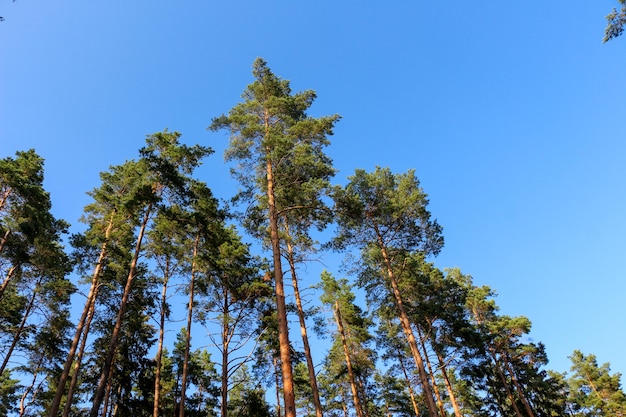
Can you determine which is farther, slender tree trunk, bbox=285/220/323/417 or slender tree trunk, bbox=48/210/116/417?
slender tree trunk, bbox=285/220/323/417

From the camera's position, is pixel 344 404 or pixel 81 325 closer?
pixel 81 325

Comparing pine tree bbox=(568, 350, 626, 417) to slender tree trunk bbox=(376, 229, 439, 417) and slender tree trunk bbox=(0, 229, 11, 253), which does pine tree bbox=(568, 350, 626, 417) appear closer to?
slender tree trunk bbox=(376, 229, 439, 417)

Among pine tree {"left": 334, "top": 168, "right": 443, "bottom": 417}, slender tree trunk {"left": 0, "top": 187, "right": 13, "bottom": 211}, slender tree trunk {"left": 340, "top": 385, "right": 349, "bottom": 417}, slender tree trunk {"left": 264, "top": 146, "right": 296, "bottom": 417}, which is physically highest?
slender tree trunk {"left": 0, "top": 187, "right": 13, "bottom": 211}

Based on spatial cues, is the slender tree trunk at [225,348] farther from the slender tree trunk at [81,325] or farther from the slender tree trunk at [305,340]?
the slender tree trunk at [81,325]

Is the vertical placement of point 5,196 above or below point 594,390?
above

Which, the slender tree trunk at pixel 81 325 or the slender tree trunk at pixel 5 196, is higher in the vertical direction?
the slender tree trunk at pixel 5 196

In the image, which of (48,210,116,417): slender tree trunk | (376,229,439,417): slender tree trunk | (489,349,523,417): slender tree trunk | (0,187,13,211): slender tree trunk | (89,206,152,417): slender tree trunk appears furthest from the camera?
(489,349,523,417): slender tree trunk

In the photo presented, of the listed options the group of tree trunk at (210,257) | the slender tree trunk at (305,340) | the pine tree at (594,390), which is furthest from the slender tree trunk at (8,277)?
the pine tree at (594,390)

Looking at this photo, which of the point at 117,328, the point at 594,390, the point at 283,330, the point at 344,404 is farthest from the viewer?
the point at 594,390

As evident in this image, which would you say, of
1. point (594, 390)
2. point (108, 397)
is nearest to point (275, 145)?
point (108, 397)

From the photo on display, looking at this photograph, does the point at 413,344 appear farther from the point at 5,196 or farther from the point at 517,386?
the point at 5,196

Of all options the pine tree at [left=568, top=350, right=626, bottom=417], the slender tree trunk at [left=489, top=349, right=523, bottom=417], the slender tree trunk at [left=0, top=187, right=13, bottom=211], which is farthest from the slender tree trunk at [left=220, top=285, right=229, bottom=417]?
the pine tree at [left=568, top=350, right=626, bottom=417]

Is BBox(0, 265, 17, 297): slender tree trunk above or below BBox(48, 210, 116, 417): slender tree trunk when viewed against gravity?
above

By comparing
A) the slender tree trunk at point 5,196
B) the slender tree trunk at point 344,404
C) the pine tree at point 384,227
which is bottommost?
the slender tree trunk at point 344,404
